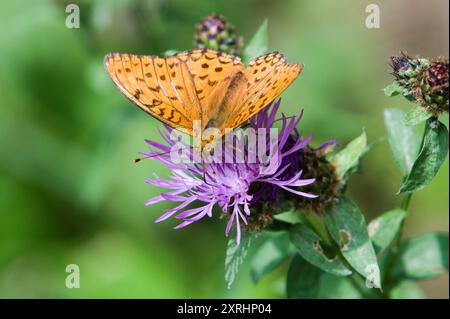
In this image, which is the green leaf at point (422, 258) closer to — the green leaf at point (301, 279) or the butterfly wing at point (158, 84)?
the green leaf at point (301, 279)

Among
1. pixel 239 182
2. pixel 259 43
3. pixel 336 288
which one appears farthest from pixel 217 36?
pixel 336 288

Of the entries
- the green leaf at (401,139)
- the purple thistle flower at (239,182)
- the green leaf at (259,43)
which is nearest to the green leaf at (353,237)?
the purple thistle flower at (239,182)

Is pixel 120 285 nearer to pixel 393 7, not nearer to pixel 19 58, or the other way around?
pixel 19 58

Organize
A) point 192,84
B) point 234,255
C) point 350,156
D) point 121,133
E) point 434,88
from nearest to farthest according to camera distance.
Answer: point 434,88 < point 234,255 < point 192,84 < point 350,156 < point 121,133

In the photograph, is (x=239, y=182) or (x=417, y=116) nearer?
(x=417, y=116)

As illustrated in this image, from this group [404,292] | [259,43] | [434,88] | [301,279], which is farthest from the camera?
[259,43]

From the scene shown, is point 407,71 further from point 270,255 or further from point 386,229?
point 270,255
